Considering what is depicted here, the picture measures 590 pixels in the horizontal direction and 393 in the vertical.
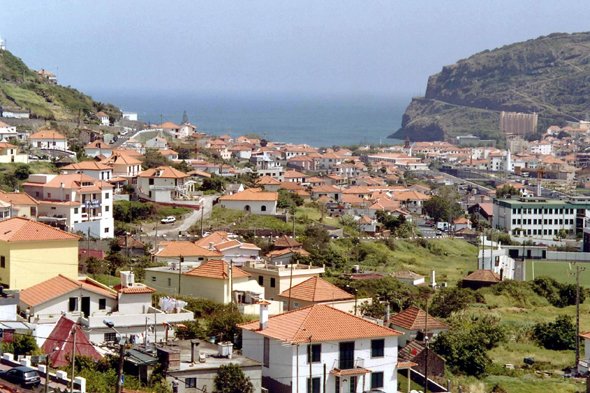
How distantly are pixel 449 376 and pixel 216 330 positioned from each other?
511 centimetres

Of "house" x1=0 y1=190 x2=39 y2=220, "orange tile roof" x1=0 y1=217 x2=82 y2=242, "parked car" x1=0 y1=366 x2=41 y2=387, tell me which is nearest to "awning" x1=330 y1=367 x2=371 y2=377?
"parked car" x1=0 y1=366 x2=41 y2=387

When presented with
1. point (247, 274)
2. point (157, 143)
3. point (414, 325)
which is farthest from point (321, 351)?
point (157, 143)

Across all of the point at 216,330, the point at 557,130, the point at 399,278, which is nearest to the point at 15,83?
the point at 399,278

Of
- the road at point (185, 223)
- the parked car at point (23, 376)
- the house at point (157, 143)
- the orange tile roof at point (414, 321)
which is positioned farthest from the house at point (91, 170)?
the parked car at point (23, 376)

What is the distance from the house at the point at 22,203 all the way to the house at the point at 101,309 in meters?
14.7

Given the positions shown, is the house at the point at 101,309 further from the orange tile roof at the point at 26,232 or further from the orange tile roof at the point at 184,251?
the orange tile roof at the point at 184,251

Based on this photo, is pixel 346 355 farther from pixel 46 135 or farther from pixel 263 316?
pixel 46 135

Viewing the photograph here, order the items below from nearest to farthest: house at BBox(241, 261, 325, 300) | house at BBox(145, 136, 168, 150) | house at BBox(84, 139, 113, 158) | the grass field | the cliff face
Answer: house at BBox(241, 261, 325, 300) → the grass field → house at BBox(84, 139, 113, 158) → house at BBox(145, 136, 168, 150) → the cliff face

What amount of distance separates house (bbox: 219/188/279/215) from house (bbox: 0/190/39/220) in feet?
32.4

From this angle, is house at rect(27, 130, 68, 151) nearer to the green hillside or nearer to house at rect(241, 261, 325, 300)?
the green hillside

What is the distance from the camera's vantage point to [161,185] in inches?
1677

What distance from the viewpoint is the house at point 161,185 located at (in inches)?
1646

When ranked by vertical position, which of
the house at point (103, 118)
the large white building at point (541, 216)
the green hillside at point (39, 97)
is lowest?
the large white building at point (541, 216)

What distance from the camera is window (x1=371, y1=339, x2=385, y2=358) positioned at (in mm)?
17891
